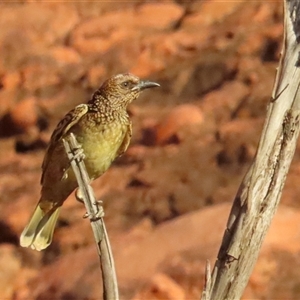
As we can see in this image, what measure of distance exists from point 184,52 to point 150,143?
3.15m

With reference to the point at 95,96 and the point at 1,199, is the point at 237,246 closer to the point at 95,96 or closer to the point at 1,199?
the point at 95,96

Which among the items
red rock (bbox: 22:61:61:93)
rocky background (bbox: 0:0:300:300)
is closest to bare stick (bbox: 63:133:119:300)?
rocky background (bbox: 0:0:300:300)

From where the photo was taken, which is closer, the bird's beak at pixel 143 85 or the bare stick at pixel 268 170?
the bare stick at pixel 268 170

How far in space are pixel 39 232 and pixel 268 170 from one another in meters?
1.88

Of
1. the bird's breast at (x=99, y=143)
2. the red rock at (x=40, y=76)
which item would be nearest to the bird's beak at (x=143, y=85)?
the bird's breast at (x=99, y=143)

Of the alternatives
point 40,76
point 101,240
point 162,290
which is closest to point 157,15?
point 40,76

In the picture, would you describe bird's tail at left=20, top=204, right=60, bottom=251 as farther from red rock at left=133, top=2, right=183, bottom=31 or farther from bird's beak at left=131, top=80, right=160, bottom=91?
red rock at left=133, top=2, right=183, bottom=31

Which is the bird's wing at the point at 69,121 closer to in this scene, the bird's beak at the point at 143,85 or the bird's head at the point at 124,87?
the bird's head at the point at 124,87

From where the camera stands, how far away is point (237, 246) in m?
2.79

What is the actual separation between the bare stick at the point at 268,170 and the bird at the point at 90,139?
1.35 m

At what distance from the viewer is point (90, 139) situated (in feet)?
13.5

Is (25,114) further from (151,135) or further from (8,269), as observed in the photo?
(8,269)

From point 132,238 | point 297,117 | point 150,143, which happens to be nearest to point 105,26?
point 150,143

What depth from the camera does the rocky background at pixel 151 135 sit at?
7246 millimetres
